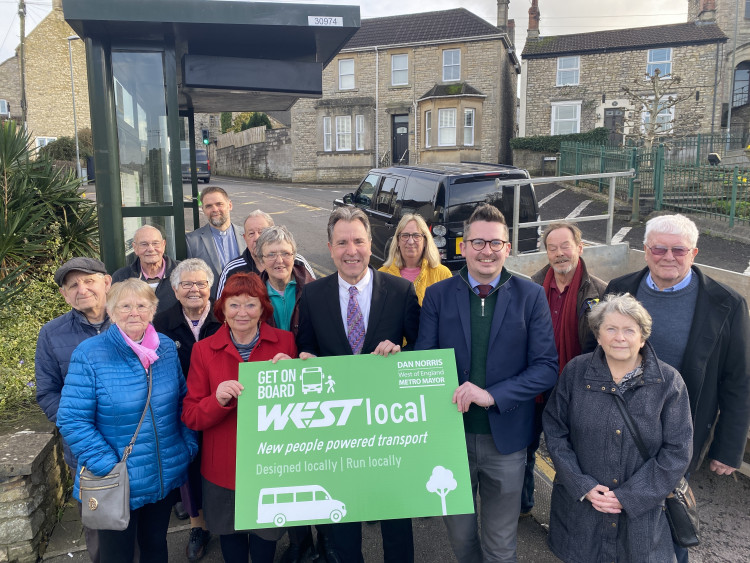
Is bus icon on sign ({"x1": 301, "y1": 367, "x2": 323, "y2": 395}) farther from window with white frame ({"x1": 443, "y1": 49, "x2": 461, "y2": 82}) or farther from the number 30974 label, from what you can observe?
window with white frame ({"x1": 443, "y1": 49, "x2": 461, "y2": 82})

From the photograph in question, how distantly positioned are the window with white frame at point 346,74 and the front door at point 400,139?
3.33 m

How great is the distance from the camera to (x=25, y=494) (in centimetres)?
355

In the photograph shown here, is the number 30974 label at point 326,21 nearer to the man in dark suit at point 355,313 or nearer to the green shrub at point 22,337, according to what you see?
the man in dark suit at point 355,313

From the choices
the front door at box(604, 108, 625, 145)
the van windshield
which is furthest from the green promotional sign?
the front door at box(604, 108, 625, 145)

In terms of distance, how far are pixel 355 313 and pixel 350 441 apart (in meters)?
0.75

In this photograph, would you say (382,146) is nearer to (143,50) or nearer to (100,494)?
(143,50)

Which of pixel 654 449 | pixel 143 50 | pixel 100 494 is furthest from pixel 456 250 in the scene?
pixel 100 494

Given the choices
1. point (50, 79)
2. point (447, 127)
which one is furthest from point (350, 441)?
point (50, 79)

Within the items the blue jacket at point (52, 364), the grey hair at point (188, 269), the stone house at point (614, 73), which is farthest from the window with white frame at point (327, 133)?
the blue jacket at point (52, 364)

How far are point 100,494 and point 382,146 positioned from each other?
30641 millimetres

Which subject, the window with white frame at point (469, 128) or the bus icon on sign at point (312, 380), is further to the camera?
the window with white frame at point (469, 128)

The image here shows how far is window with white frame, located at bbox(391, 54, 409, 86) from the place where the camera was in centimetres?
3148

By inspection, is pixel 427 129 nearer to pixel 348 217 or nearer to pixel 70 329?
pixel 348 217

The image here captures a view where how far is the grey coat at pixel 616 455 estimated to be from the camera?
9.00 feet
